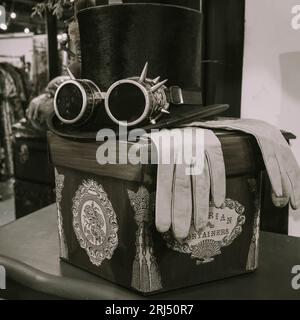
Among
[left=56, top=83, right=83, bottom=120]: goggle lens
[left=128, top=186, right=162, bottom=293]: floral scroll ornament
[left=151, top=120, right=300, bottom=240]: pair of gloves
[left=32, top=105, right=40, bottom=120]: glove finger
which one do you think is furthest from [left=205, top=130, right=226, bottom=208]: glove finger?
[left=32, top=105, right=40, bottom=120]: glove finger

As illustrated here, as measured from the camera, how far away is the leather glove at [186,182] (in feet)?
2.48

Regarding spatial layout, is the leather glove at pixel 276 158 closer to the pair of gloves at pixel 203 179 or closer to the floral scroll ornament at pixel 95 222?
the pair of gloves at pixel 203 179

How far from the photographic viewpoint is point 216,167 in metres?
0.80

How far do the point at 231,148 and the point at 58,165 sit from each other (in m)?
0.38

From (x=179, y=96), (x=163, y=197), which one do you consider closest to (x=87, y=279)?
(x=163, y=197)

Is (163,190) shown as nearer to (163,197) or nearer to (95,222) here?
(163,197)

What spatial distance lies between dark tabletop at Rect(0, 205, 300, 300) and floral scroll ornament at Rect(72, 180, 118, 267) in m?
0.06

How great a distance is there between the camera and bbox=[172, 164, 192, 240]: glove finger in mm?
764

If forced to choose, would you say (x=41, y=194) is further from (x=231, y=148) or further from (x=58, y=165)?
(x=231, y=148)

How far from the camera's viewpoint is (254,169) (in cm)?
89

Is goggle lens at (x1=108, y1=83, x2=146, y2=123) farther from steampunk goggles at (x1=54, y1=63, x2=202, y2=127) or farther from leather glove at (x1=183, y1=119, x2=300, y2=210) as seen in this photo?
leather glove at (x1=183, y1=119, x2=300, y2=210)

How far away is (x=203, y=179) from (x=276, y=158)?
0.17 m

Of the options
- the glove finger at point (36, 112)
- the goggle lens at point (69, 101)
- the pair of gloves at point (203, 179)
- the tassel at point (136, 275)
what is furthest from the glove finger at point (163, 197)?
the glove finger at point (36, 112)
